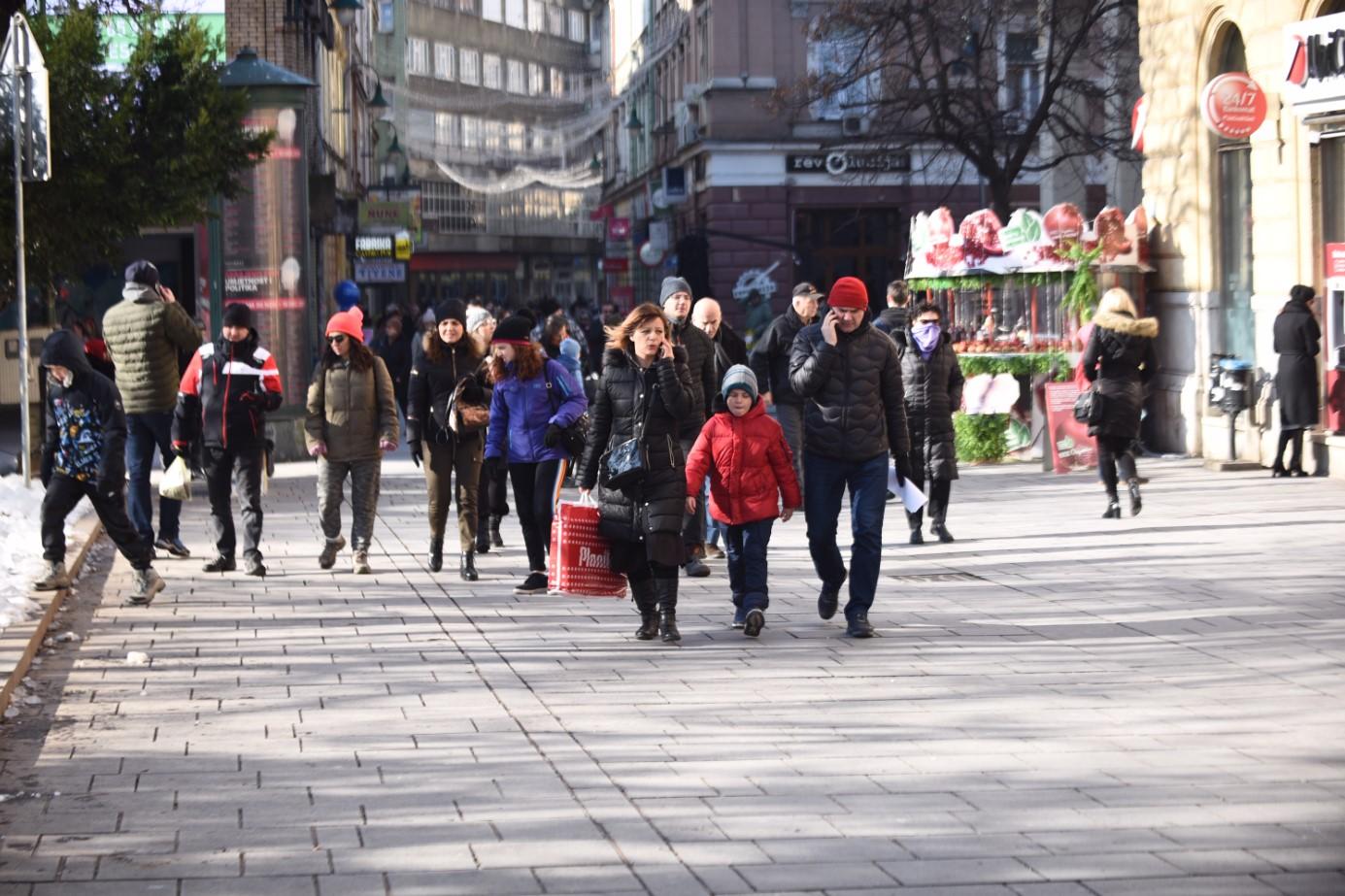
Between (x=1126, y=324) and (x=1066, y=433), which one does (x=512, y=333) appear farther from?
(x=1066, y=433)

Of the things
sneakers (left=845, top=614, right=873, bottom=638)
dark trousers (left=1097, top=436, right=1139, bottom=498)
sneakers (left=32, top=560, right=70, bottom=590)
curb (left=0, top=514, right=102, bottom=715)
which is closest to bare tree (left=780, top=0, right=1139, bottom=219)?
dark trousers (left=1097, top=436, right=1139, bottom=498)

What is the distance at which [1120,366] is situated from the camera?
51.1ft

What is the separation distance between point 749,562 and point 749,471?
1.49 ft

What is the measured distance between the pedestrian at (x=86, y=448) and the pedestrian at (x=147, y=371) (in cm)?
225

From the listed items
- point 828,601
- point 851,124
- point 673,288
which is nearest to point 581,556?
point 828,601

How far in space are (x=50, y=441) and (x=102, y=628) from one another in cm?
140

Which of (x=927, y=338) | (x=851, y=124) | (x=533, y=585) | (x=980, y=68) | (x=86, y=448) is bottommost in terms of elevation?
(x=533, y=585)

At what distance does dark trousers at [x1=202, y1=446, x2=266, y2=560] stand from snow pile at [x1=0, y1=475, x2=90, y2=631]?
112cm

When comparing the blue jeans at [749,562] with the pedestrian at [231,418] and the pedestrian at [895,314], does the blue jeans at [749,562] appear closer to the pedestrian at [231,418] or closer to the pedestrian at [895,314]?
the pedestrian at [231,418]

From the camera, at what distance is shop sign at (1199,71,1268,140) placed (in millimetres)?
18969

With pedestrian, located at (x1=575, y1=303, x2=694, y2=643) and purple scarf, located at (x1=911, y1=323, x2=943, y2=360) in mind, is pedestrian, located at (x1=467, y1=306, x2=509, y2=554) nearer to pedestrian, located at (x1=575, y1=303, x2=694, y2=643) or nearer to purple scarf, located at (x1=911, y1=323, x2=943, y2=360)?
pedestrian, located at (x1=575, y1=303, x2=694, y2=643)

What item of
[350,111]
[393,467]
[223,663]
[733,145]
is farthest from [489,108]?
[223,663]

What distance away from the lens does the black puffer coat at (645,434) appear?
1023 centimetres

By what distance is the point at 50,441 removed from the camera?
1177 centimetres
